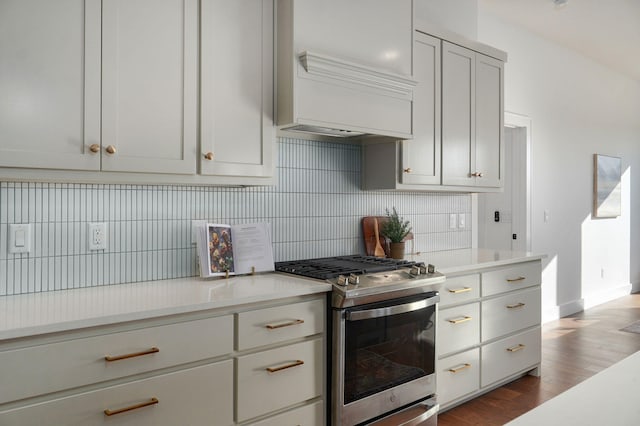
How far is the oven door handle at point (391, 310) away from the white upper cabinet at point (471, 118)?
0.99 meters

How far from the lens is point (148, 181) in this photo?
203 cm

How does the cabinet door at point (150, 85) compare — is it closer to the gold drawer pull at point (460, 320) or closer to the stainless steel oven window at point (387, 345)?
the stainless steel oven window at point (387, 345)

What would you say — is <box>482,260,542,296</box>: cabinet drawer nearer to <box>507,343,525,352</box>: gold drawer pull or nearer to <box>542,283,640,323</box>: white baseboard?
<box>507,343,525,352</box>: gold drawer pull

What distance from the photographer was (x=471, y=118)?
342 cm

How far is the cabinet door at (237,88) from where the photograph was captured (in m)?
2.16

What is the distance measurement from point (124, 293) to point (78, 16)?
1.07m

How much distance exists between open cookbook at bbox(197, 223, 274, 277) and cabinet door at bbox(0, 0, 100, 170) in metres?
0.67

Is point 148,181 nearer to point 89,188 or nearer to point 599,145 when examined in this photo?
point 89,188

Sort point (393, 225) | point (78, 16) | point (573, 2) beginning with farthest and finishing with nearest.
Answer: point (573, 2)
point (393, 225)
point (78, 16)

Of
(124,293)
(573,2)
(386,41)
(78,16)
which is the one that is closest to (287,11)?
(386,41)

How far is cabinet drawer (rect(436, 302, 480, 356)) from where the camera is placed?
2.83 m

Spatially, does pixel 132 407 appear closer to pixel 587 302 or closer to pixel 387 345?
pixel 387 345

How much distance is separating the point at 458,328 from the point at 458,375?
0.92 feet

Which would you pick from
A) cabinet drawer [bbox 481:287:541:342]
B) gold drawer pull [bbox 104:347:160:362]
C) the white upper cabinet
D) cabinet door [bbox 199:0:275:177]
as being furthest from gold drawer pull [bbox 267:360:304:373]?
the white upper cabinet
